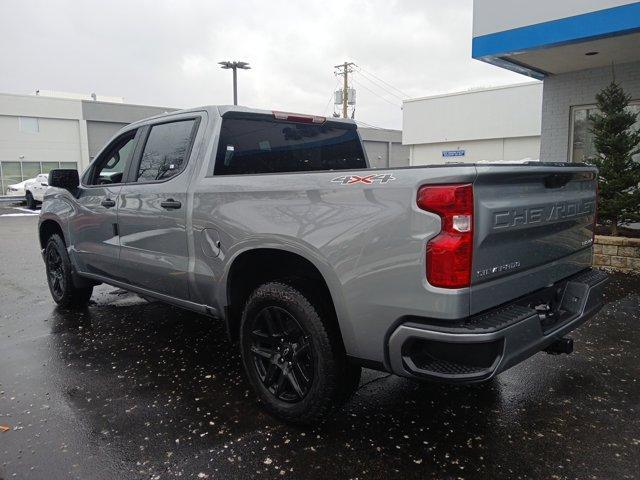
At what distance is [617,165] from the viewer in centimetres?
773

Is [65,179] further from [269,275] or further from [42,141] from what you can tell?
[42,141]

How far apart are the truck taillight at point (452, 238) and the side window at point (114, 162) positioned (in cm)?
317

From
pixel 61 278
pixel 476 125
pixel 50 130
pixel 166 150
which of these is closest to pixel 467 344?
pixel 166 150

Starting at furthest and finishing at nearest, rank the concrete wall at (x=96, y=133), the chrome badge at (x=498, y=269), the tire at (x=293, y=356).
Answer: the concrete wall at (x=96, y=133) < the tire at (x=293, y=356) < the chrome badge at (x=498, y=269)

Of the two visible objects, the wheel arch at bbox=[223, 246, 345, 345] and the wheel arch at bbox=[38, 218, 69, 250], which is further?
the wheel arch at bbox=[38, 218, 69, 250]

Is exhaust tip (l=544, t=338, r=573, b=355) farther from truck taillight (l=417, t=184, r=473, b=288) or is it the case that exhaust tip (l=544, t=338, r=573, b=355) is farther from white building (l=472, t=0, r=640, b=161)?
white building (l=472, t=0, r=640, b=161)

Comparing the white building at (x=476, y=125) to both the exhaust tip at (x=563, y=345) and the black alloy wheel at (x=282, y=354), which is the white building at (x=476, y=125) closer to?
the exhaust tip at (x=563, y=345)

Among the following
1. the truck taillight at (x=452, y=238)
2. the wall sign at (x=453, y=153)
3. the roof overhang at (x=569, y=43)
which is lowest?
the truck taillight at (x=452, y=238)

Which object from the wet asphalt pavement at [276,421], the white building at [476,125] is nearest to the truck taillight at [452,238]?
the wet asphalt pavement at [276,421]

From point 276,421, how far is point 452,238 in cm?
169

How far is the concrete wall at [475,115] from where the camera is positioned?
29.4 metres

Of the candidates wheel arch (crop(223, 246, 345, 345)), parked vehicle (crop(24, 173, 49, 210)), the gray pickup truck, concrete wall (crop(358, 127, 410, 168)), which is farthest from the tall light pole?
concrete wall (crop(358, 127, 410, 168))

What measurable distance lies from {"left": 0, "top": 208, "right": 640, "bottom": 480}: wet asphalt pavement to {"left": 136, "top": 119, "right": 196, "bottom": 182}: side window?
1.56 metres

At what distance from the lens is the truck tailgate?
2.32 meters
